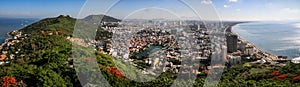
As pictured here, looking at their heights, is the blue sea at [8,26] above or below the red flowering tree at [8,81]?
below

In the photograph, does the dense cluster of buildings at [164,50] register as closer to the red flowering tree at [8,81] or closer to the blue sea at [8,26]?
the red flowering tree at [8,81]

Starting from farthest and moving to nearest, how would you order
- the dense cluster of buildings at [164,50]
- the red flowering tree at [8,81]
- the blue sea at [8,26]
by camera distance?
the blue sea at [8,26] < the dense cluster of buildings at [164,50] < the red flowering tree at [8,81]

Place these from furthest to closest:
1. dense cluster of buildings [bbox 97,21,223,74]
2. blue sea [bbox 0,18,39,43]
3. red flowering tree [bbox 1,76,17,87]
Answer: blue sea [bbox 0,18,39,43], dense cluster of buildings [bbox 97,21,223,74], red flowering tree [bbox 1,76,17,87]

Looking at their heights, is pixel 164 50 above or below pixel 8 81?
below

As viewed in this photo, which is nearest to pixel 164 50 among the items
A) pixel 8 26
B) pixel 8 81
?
pixel 8 81

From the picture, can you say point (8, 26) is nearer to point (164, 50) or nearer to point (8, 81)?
point (164, 50)

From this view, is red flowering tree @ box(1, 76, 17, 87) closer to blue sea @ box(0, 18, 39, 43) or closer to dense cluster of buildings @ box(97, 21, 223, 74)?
dense cluster of buildings @ box(97, 21, 223, 74)

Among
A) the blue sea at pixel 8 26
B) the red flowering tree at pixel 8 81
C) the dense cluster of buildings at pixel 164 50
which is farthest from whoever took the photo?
the blue sea at pixel 8 26

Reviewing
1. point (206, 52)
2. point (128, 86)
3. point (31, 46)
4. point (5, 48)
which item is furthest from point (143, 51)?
point (5, 48)

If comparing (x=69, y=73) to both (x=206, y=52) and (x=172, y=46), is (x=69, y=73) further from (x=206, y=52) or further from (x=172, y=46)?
(x=206, y=52)

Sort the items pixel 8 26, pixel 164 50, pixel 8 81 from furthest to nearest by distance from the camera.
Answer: pixel 8 26, pixel 164 50, pixel 8 81

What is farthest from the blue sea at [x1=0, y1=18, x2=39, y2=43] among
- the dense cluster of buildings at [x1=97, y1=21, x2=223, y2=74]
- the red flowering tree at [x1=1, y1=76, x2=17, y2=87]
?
the red flowering tree at [x1=1, y1=76, x2=17, y2=87]

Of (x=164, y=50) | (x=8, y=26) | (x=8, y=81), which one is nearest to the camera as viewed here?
(x=8, y=81)

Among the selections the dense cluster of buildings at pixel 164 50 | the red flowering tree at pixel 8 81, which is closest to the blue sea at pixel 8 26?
the dense cluster of buildings at pixel 164 50
